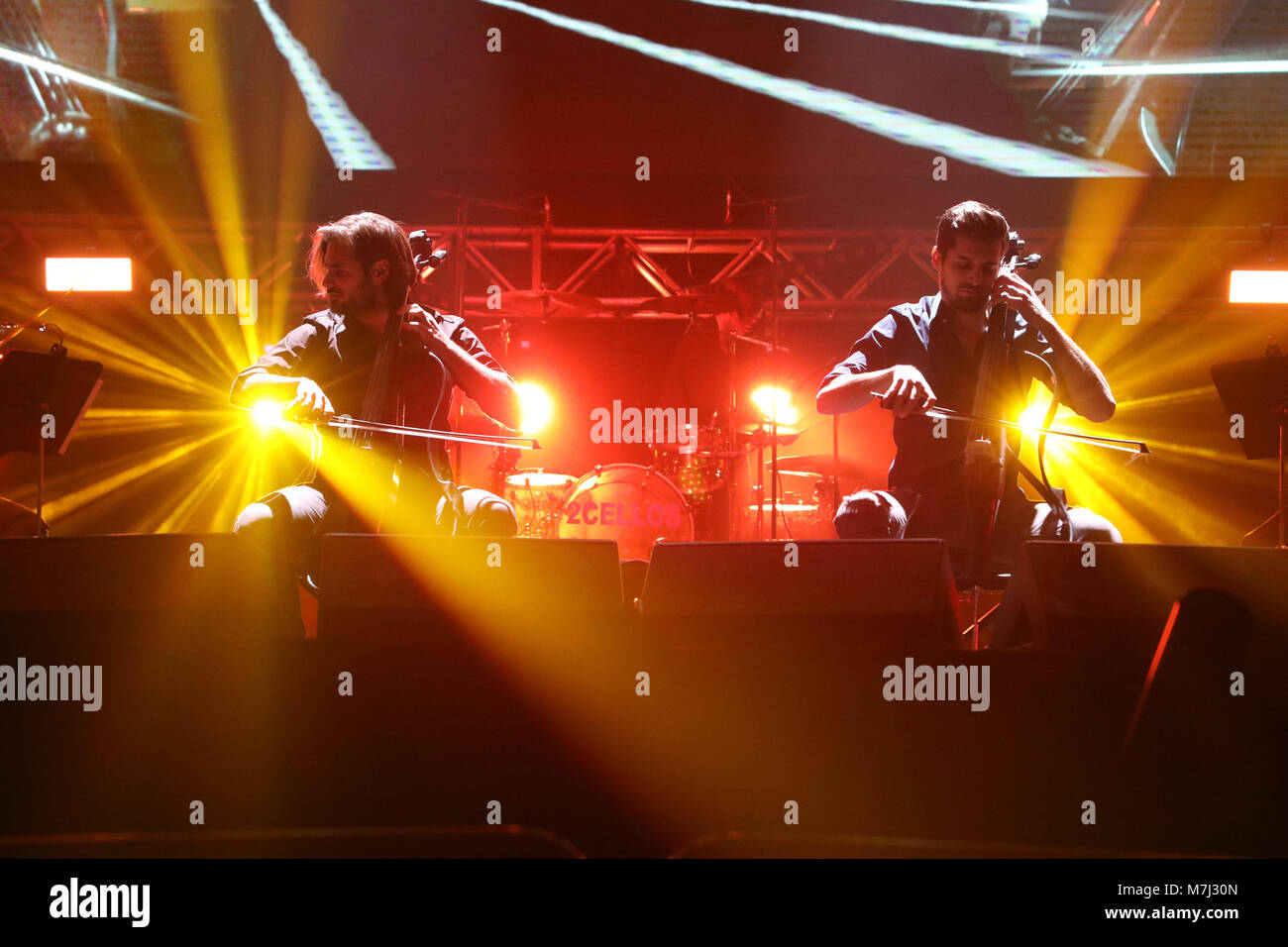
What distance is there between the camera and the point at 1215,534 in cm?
727

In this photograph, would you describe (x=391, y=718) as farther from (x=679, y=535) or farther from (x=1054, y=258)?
(x=1054, y=258)

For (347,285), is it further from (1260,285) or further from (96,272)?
(1260,285)

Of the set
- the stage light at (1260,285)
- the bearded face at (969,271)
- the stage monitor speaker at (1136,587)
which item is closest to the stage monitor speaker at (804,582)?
the stage monitor speaker at (1136,587)

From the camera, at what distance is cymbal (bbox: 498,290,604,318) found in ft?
20.9

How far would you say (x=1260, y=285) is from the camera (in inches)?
249

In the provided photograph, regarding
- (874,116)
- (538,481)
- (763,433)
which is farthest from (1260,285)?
(538,481)

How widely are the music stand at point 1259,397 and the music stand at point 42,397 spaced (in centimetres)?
505

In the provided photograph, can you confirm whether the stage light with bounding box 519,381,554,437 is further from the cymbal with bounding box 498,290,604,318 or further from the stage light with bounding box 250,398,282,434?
the stage light with bounding box 250,398,282,434

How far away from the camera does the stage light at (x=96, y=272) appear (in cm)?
645

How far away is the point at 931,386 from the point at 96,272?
20.0ft

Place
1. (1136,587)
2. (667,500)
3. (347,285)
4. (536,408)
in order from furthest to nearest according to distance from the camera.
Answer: (536,408) < (667,500) < (347,285) < (1136,587)

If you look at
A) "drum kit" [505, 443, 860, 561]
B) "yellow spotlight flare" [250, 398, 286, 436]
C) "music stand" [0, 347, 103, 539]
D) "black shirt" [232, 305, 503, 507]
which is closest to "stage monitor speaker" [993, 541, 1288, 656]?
"black shirt" [232, 305, 503, 507]

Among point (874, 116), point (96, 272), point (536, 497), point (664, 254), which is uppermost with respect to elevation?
point (874, 116)

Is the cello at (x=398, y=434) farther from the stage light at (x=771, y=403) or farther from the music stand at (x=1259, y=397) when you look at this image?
the stage light at (x=771, y=403)
